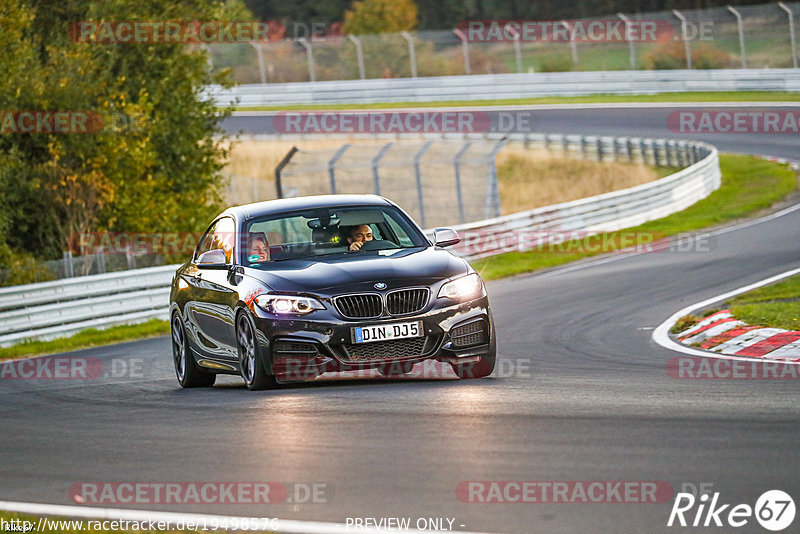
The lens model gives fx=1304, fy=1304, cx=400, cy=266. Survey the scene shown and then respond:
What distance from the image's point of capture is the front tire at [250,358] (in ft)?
32.1

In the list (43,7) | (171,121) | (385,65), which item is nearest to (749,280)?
(171,121)

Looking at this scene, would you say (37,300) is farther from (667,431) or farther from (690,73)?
(690,73)

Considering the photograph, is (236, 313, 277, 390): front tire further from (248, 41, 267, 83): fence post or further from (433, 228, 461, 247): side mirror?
(248, 41, 267, 83): fence post

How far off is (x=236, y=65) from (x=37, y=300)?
33881mm

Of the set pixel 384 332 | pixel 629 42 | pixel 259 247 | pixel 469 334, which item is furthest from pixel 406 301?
pixel 629 42

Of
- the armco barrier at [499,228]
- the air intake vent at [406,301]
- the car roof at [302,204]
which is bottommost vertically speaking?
the armco barrier at [499,228]

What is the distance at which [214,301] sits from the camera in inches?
428

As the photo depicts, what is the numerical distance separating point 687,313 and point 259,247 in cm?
596

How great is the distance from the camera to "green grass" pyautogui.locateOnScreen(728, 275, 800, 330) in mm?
12344

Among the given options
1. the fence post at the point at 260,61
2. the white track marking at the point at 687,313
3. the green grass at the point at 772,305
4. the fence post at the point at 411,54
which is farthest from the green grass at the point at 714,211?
the fence post at the point at 260,61

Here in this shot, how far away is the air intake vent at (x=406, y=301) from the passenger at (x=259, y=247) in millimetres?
1496

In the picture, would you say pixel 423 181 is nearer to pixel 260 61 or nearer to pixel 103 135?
pixel 103 135

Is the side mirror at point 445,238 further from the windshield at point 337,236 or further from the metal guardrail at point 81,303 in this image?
the metal guardrail at point 81,303

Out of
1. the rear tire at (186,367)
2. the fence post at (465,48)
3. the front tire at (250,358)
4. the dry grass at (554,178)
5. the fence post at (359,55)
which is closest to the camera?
the front tire at (250,358)
